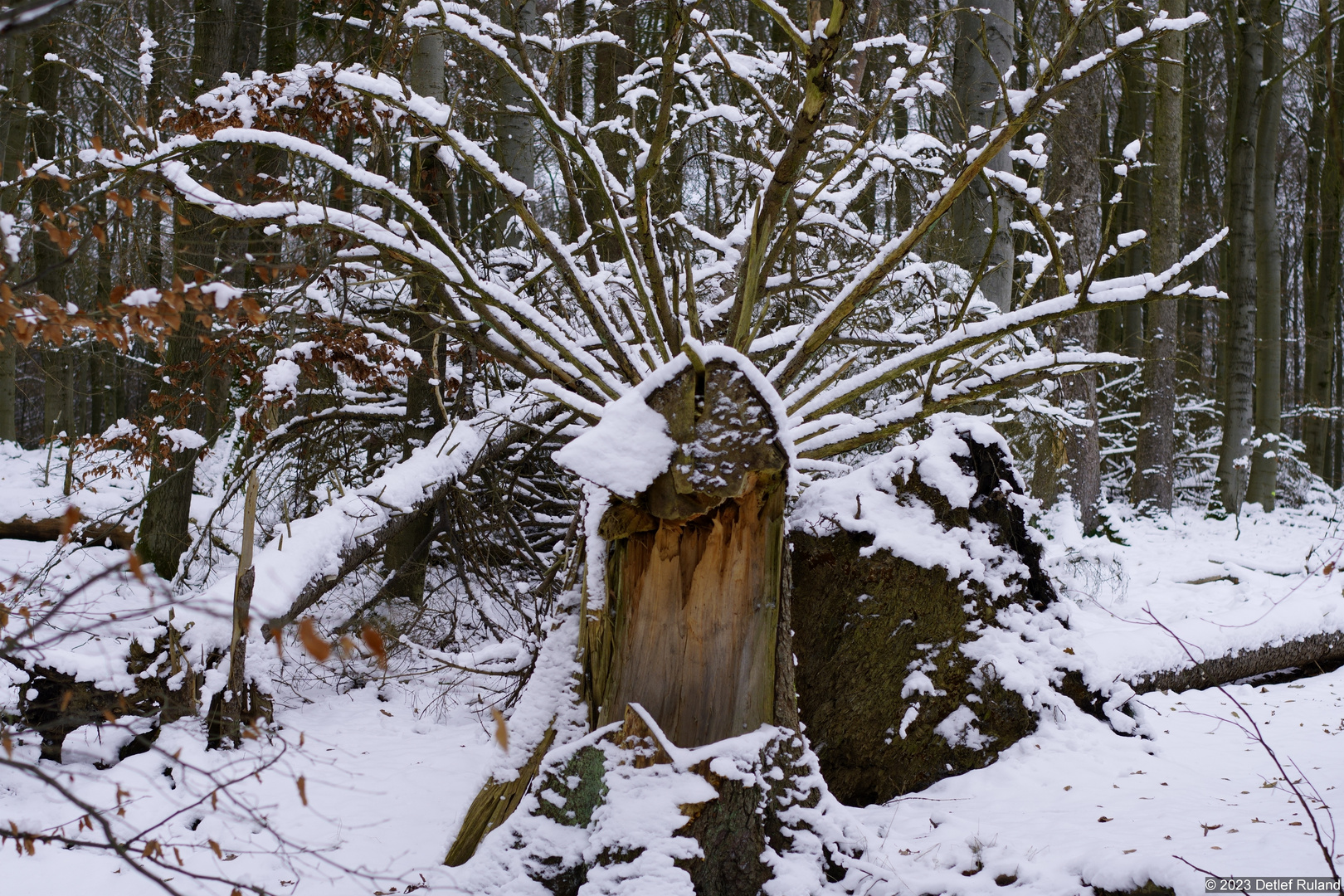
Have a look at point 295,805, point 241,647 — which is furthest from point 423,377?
point 295,805

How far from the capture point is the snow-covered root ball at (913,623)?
3.71m

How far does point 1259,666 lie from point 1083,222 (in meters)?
5.28

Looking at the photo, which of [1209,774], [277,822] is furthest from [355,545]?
[1209,774]

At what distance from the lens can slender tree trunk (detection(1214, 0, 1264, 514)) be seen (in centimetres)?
1095

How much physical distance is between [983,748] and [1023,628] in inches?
23.8

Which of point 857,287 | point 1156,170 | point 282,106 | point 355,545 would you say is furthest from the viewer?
point 1156,170

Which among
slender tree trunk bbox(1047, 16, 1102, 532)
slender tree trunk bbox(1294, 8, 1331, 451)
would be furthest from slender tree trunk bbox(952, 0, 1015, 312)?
slender tree trunk bbox(1294, 8, 1331, 451)

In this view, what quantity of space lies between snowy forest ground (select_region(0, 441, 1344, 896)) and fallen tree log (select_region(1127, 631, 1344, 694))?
6 centimetres

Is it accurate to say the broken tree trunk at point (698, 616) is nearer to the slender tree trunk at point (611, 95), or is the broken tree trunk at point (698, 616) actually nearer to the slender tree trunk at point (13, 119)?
the slender tree trunk at point (611, 95)

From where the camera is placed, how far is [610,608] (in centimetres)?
312

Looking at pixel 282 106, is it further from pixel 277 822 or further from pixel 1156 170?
pixel 1156 170

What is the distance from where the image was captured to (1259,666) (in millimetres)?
4980

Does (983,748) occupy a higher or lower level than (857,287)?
lower

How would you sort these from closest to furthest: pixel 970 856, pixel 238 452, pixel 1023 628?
pixel 970 856 < pixel 1023 628 < pixel 238 452
